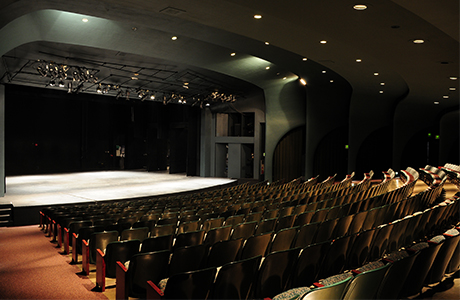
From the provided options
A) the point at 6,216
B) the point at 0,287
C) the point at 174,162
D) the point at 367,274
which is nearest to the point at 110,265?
the point at 0,287

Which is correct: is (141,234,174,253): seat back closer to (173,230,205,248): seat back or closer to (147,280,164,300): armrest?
(173,230,205,248): seat back

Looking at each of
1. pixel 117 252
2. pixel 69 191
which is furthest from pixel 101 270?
pixel 69 191

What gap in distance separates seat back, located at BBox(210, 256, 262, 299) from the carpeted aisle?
1.83m

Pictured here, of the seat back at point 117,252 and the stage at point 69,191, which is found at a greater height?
the seat back at point 117,252

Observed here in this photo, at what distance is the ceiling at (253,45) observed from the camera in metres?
5.73

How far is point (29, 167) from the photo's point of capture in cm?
2064

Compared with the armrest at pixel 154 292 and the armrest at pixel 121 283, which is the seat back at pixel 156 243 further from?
the armrest at pixel 154 292

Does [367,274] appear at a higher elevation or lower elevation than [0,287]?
higher

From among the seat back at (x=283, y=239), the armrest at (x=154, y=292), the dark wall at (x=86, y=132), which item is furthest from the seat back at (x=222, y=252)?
the dark wall at (x=86, y=132)

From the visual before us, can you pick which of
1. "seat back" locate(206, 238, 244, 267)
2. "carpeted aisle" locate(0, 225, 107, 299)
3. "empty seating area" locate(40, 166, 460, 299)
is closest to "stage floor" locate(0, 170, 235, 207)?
"carpeted aisle" locate(0, 225, 107, 299)

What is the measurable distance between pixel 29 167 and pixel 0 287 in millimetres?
18411

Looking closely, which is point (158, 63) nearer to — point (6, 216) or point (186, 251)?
point (6, 216)

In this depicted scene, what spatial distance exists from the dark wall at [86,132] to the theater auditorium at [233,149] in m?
0.09

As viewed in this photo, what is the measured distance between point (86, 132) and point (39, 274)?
19345mm
